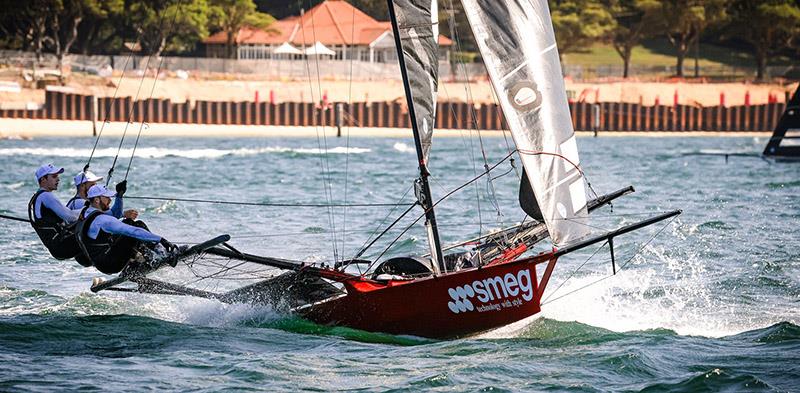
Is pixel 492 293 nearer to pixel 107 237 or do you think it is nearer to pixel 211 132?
pixel 107 237

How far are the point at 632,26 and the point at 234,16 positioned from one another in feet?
70.4

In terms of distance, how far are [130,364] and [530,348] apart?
312 centimetres

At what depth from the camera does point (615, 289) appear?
42.2 ft

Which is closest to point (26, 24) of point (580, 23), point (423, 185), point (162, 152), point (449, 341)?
point (162, 152)

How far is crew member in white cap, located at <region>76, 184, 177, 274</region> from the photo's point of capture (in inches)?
416

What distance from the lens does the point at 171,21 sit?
56.8 meters

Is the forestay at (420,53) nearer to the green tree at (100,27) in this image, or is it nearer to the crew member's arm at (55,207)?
the crew member's arm at (55,207)

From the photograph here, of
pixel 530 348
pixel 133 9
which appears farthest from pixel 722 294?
pixel 133 9

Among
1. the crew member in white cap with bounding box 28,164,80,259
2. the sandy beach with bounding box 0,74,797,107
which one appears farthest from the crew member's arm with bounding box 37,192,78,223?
the sandy beach with bounding box 0,74,797,107

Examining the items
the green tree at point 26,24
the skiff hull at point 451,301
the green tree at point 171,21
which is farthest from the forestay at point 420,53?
the green tree at point 26,24

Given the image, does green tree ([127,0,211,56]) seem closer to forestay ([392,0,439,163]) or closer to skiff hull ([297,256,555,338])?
forestay ([392,0,439,163])

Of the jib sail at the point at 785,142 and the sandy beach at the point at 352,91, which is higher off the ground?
the jib sail at the point at 785,142

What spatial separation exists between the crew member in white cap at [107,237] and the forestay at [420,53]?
2.35m

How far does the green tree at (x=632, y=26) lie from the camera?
6706 cm
